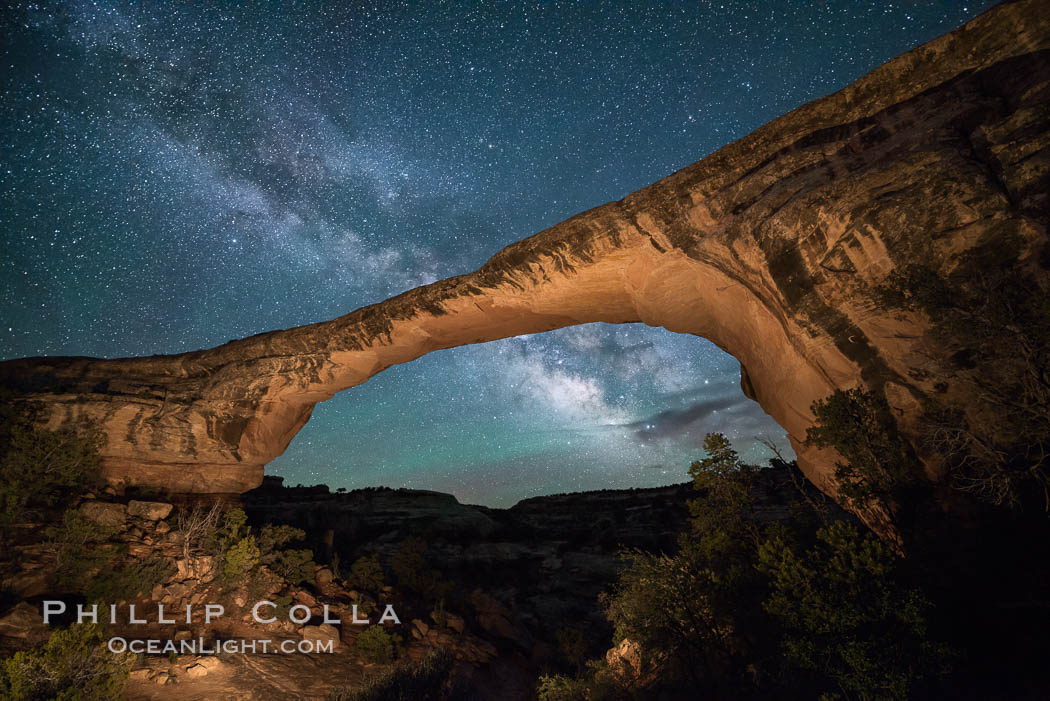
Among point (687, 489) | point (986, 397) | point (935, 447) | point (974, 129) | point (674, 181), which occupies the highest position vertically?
point (674, 181)

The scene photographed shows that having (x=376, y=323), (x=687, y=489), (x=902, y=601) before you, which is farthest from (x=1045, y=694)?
(x=687, y=489)

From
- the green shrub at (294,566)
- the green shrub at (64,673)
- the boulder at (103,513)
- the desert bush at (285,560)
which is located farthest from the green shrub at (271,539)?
the green shrub at (64,673)

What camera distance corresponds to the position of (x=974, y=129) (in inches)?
217

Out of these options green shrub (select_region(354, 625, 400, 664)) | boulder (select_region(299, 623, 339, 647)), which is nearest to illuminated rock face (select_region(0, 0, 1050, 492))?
boulder (select_region(299, 623, 339, 647))

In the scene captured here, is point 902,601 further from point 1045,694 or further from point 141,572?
point 141,572

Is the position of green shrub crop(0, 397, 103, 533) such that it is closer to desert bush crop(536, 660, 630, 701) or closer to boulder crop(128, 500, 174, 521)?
boulder crop(128, 500, 174, 521)

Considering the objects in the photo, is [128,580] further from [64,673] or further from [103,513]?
[64,673]

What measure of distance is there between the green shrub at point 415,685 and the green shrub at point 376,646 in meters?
0.68

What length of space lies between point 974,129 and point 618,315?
23.1 feet

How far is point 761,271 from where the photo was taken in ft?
23.8

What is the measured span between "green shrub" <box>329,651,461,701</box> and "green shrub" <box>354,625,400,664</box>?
68 centimetres

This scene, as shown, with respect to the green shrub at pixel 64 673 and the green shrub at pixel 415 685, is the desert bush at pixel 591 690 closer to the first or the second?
the green shrub at pixel 415 685

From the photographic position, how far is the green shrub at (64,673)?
214 inches

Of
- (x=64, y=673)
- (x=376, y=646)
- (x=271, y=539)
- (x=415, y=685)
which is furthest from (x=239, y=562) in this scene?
(x=415, y=685)
